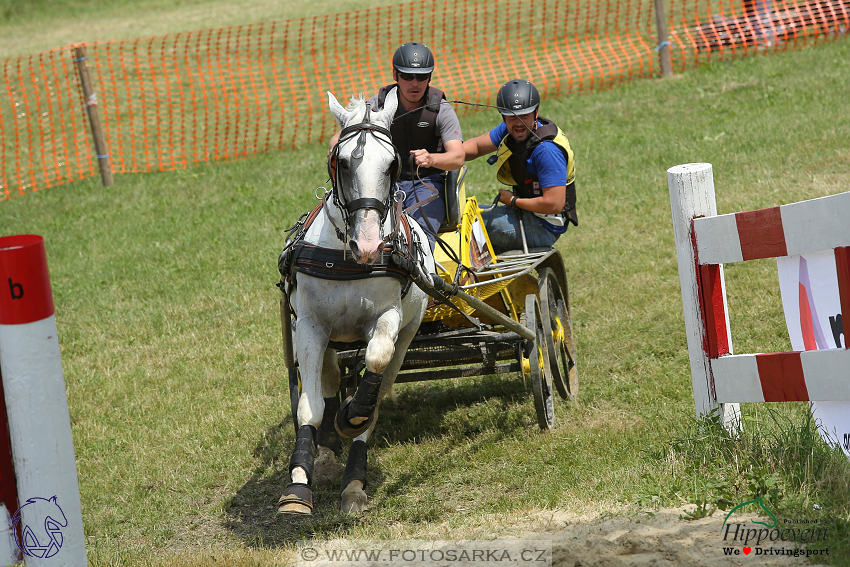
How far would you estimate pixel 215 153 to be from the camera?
13.1m

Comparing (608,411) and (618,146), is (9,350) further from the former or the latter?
(618,146)

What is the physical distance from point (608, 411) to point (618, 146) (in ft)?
21.3

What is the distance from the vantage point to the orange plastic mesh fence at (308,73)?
544 inches

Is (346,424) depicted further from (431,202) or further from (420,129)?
(420,129)

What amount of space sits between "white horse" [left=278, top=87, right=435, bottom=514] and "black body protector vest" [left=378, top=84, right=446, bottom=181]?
1510mm

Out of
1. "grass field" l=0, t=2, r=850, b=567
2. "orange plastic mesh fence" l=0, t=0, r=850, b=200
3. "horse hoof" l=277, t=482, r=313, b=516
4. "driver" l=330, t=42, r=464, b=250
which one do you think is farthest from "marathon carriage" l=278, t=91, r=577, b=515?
"orange plastic mesh fence" l=0, t=0, r=850, b=200

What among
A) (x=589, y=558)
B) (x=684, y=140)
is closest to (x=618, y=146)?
(x=684, y=140)

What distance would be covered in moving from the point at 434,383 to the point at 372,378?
8.83 ft

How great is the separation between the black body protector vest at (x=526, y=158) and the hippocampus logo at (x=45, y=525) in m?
3.83

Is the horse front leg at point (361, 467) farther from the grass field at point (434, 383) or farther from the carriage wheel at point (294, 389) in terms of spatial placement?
the carriage wheel at point (294, 389)

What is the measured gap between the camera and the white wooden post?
11.9 ft

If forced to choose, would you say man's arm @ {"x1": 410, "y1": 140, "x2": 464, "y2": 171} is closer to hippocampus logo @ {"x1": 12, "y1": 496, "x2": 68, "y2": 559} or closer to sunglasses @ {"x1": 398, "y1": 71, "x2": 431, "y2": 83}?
sunglasses @ {"x1": 398, "y1": 71, "x2": 431, "y2": 83}

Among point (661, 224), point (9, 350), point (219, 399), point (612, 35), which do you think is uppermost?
point (612, 35)

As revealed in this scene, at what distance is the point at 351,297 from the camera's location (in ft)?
12.4
